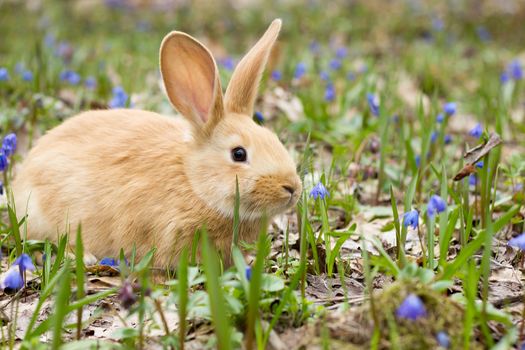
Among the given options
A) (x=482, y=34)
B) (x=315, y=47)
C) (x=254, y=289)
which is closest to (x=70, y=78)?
(x=315, y=47)

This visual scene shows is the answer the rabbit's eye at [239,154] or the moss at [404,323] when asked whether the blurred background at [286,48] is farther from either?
the moss at [404,323]

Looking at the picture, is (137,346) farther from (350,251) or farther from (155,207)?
(350,251)

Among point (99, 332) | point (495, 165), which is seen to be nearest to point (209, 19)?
point (495, 165)

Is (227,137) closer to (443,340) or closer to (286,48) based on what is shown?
(443,340)

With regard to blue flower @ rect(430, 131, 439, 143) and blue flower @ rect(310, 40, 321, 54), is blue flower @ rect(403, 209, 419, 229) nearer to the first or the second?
blue flower @ rect(430, 131, 439, 143)

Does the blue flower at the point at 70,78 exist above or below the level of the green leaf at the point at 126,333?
above

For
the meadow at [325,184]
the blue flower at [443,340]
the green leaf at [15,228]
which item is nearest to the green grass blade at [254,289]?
the meadow at [325,184]

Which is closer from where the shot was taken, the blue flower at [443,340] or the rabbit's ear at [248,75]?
the blue flower at [443,340]
